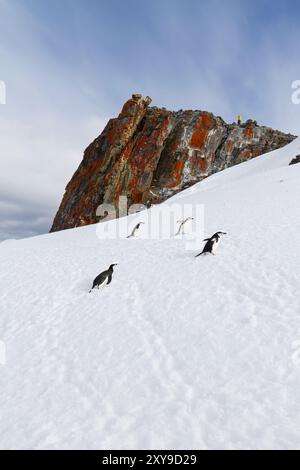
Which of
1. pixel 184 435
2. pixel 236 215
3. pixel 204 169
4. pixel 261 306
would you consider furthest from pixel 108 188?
pixel 184 435

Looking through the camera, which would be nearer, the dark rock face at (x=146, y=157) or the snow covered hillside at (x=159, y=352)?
the snow covered hillside at (x=159, y=352)

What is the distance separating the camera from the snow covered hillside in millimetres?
4385

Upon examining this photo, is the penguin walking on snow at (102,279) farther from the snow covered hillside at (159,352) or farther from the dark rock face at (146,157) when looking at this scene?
the dark rock face at (146,157)

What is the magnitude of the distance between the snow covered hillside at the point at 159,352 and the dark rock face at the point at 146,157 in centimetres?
3101

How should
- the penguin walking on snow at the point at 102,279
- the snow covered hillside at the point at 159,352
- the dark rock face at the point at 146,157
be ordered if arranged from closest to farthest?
1. the snow covered hillside at the point at 159,352
2. the penguin walking on snow at the point at 102,279
3. the dark rock face at the point at 146,157

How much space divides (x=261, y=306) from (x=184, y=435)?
4089 mm

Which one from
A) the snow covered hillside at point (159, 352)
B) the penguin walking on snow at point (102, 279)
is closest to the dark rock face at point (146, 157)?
the snow covered hillside at point (159, 352)

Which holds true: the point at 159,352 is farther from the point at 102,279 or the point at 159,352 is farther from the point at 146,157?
the point at 146,157

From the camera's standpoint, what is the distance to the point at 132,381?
5453 millimetres

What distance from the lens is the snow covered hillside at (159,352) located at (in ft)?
14.4

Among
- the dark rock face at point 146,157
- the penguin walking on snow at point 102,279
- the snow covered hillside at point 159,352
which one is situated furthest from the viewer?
the dark rock face at point 146,157

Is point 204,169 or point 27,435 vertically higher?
point 204,169

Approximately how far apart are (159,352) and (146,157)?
41425 millimetres

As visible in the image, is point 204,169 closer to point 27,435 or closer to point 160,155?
point 160,155
